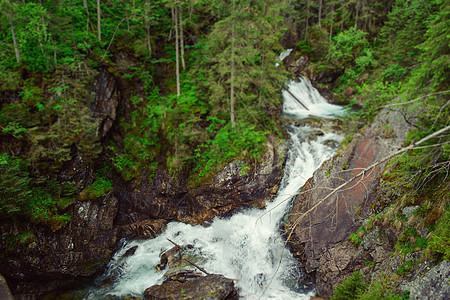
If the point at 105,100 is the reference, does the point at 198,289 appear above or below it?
below

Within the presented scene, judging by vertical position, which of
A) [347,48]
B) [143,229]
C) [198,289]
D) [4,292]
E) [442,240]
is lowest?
[143,229]

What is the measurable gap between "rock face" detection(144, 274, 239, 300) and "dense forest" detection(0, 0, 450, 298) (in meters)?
4.79

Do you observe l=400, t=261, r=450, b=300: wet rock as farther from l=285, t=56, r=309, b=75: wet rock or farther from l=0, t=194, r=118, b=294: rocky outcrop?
l=285, t=56, r=309, b=75: wet rock

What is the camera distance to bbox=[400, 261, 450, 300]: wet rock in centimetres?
439

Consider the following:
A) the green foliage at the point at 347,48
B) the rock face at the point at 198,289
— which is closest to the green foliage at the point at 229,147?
the rock face at the point at 198,289

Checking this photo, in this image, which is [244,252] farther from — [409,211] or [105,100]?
[105,100]

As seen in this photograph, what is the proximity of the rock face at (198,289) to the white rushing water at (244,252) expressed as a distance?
582 mm

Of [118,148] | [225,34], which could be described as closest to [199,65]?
[225,34]

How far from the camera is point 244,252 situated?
31.6 ft

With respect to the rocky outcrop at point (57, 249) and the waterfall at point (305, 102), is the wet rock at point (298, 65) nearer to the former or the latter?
the waterfall at point (305, 102)

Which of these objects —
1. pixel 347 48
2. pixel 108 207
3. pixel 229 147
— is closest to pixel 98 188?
pixel 108 207

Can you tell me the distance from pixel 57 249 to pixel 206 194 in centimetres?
679

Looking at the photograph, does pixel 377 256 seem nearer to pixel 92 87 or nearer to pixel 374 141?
pixel 374 141

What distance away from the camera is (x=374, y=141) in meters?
8.69
